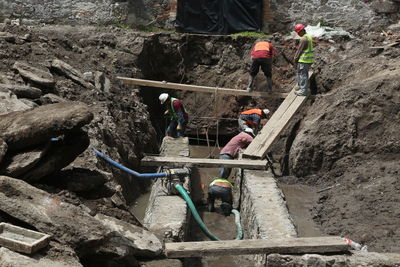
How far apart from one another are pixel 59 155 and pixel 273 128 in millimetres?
5485

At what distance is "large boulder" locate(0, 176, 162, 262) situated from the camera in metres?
3.98

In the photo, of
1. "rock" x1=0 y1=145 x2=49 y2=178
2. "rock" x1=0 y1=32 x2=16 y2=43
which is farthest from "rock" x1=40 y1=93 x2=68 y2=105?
"rock" x1=0 y1=145 x2=49 y2=178

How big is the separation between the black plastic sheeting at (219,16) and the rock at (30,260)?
35.7 feet

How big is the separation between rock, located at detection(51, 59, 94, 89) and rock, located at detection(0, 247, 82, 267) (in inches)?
235

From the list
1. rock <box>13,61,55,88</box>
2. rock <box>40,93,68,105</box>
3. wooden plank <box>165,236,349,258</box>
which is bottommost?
wooden plank <box>165,236,349,258</box>

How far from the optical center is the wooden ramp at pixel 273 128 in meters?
8.90

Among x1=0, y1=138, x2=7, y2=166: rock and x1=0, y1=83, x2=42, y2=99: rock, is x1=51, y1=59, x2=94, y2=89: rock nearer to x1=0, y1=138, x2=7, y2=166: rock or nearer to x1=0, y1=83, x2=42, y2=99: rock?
x1=0, y1=83, x2=42, y2=99: rock

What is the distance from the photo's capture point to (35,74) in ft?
27.7

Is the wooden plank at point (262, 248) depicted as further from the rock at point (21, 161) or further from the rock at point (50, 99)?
the rock at point (50, 99)

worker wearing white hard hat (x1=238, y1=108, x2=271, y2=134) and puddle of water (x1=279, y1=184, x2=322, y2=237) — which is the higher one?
worker wearing white hard hat (x1=238, y1=108, x2=271, y2=134)

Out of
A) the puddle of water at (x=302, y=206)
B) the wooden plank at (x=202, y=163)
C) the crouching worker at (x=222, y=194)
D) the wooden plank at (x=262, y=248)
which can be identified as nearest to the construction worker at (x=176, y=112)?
the wooden plank at (x=202, y=163)

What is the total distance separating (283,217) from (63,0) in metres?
10.8

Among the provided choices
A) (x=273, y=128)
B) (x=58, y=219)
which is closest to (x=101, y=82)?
(x=273, y=128)

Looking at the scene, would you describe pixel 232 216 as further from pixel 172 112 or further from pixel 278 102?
pixel 278 102
